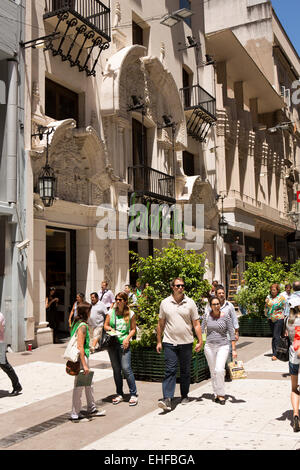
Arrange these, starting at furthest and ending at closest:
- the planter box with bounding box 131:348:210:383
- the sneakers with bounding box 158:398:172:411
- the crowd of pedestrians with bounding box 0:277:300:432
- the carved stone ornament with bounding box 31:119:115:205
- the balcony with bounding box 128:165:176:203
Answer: the balcony with bounding box 128:165:176:203
the carved stone ornament with bounding box 31:119:115:205
the planter box with bounding box 131:348:210:383
the sneakers with bounding box 158:398:172:411
the crowd of pedestrians with bounding box 0:277:300:432

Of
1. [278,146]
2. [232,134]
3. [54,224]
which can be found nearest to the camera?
[54,224]

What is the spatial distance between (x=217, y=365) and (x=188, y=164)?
54.1ft

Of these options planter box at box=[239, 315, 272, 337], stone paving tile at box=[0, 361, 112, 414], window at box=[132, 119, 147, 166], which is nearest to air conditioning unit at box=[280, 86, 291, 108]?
window at box=[132, 119, 147, 166]

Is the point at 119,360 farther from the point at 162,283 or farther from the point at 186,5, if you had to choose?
the point at 186,5

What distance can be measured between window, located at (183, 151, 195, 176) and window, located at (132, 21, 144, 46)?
562cm

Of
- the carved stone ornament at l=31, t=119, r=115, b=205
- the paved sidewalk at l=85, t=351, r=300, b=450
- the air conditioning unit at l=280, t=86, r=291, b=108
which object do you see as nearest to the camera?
the paved sidewalk at l=85, t=351, r=300, b=450

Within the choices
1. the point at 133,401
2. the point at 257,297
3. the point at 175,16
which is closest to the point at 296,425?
the point at 133,401

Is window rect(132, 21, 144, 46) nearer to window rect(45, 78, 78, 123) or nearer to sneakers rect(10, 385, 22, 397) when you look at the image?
window rect(45, 78, 78, 123)

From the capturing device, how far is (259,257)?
3044 cm

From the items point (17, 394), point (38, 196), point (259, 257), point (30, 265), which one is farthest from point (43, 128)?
→ point (259, 257)

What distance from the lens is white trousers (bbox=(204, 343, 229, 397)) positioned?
7.02m

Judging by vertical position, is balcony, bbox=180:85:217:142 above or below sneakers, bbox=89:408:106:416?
above
